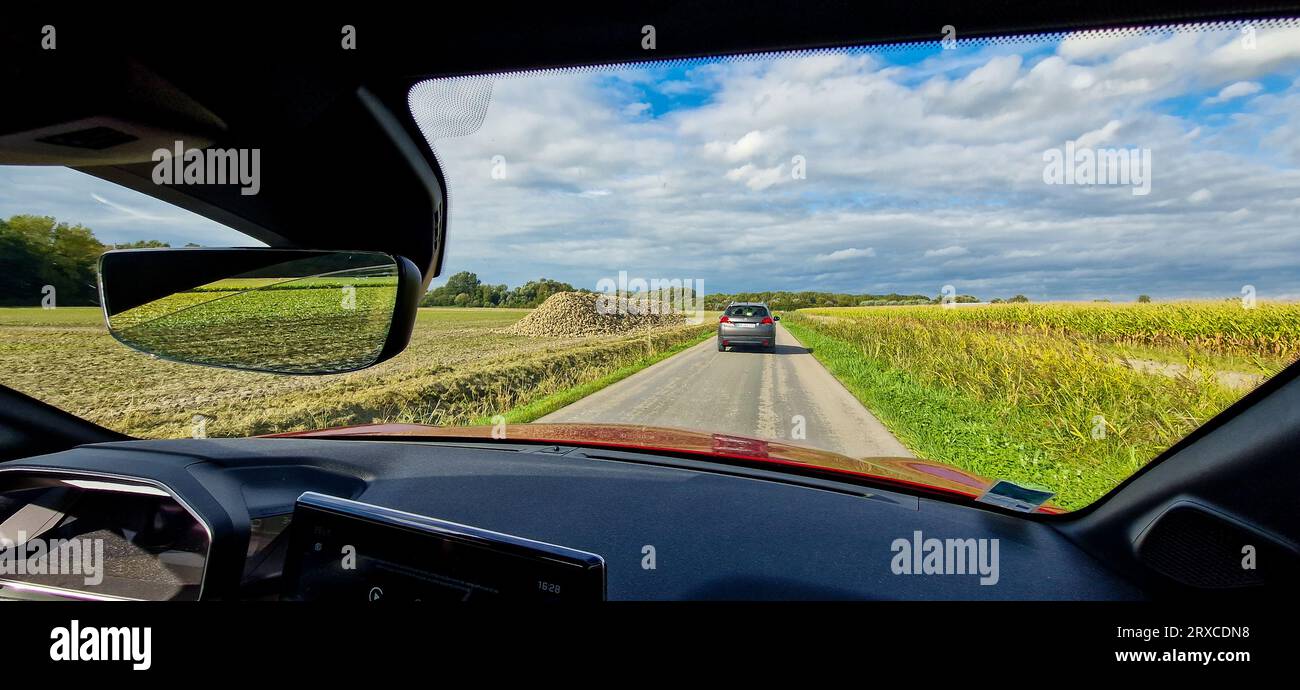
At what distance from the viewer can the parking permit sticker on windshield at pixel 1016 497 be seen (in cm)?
217

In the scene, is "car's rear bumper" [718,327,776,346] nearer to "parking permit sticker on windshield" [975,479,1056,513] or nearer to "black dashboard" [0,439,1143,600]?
"black dashboard" [0,439,1143,600]

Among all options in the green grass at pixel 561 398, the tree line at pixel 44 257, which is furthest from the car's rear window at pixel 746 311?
the tree line at pixel 44 257

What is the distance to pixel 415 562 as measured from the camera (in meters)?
1.54

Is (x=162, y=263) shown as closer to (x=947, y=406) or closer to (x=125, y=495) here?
(x=125, y=495)

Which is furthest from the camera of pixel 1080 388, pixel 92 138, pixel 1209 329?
pixel 1080 388

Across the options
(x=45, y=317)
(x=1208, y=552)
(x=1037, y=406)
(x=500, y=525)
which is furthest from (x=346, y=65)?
(x=1037, y=406)

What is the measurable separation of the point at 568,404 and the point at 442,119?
20.0 ft

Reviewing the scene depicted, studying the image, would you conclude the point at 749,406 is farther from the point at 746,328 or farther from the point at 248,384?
the point at 746,328

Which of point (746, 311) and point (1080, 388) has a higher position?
point (746, 311)

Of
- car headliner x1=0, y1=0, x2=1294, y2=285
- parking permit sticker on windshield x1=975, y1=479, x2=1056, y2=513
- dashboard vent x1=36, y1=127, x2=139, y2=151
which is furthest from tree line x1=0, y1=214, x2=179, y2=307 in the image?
parking permit sticker on windshield x1=975, y1=479, x2=1056, y2=513

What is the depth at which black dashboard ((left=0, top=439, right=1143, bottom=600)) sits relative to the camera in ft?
5.39

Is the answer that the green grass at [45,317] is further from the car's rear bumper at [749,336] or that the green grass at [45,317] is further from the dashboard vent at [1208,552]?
the car's rear bumper at [749,336]

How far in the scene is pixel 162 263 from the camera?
2.33 metres

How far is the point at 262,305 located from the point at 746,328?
45.8ft
